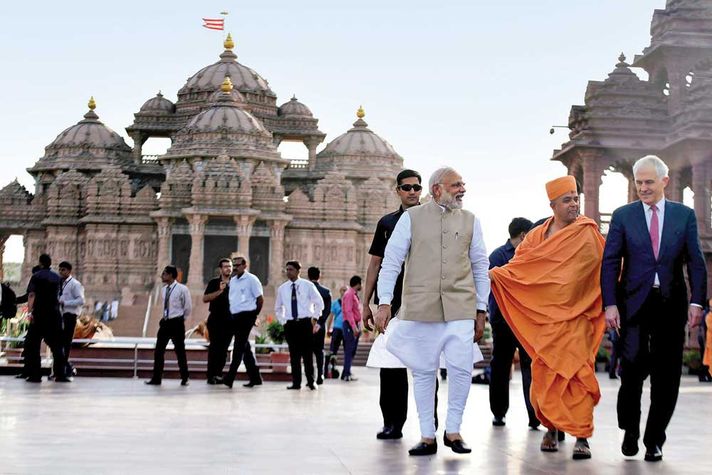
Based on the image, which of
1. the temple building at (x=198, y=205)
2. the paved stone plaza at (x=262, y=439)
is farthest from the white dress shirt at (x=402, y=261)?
the temple building at (x=198, y=205)

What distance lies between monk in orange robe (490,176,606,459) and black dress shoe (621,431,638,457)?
0.24 meters

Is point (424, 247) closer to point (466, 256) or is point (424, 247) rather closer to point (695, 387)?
point (466, 256)

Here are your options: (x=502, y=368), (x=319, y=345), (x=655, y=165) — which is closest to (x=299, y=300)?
(x=319, y=345)

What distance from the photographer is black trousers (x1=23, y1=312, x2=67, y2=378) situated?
48.9 ft

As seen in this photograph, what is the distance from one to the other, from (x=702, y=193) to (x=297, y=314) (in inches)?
660

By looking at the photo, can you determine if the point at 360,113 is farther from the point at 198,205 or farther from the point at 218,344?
the point at 218,344

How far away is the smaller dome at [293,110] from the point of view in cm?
6481

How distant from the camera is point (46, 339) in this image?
15133 millimetres

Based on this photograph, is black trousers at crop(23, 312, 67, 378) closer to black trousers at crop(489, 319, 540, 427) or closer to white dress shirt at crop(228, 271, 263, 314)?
white dress shirt at crop(228, 271, 263, 314)

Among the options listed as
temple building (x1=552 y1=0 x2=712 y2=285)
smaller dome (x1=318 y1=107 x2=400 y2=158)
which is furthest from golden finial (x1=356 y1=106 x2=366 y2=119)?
temple building (x1=552 y1=0 x2=712 y2=285)

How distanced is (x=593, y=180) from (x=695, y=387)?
1345 centimetres

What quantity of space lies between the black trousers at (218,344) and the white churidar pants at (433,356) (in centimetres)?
756

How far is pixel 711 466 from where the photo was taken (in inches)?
263

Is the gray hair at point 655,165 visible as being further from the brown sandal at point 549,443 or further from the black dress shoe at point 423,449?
the black dress shoe at point 423,449
